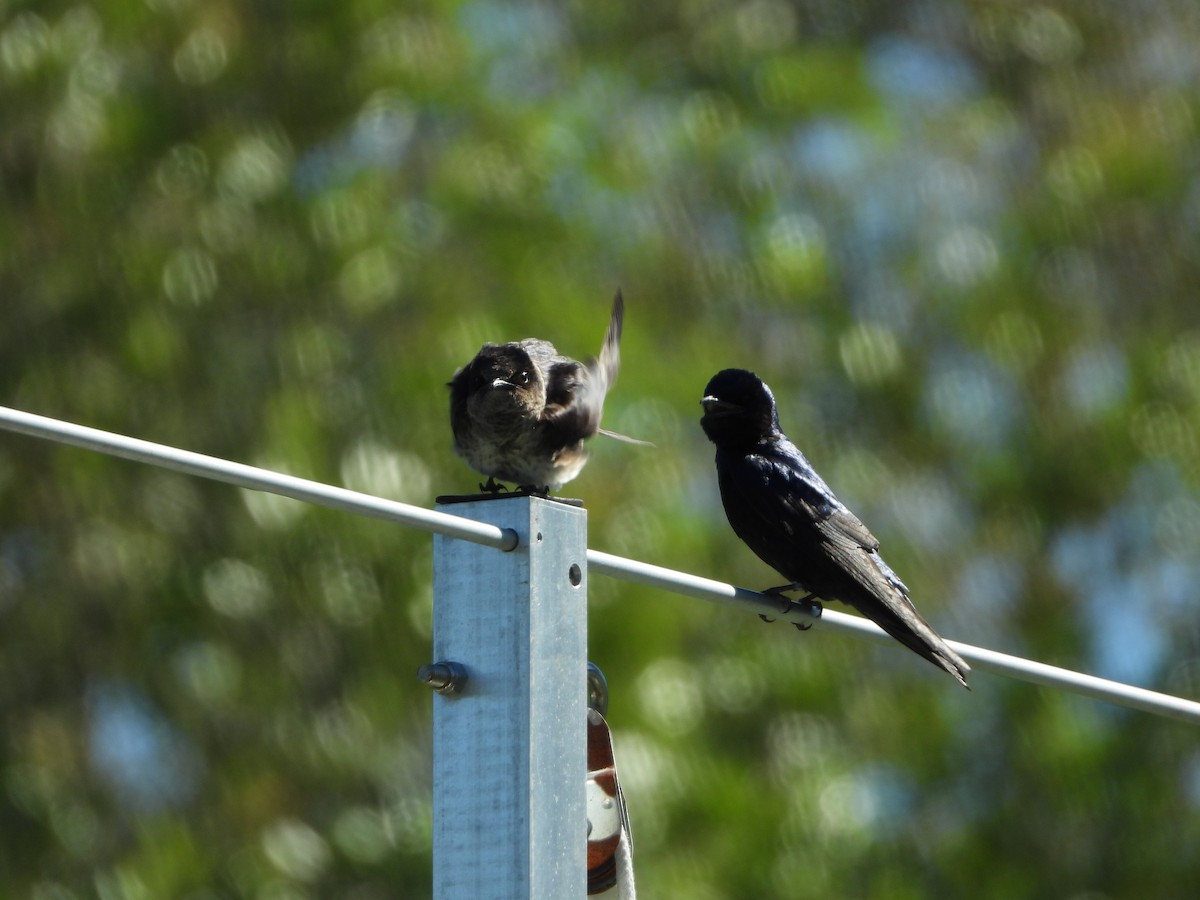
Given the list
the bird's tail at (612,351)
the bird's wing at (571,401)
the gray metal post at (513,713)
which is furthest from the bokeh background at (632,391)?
the gray metal post at (513,713)

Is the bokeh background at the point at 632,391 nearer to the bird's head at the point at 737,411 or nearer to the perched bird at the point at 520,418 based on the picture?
the bird's head at the point at 737,411

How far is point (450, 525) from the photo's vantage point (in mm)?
3129

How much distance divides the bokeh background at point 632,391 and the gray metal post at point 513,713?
8.64 m

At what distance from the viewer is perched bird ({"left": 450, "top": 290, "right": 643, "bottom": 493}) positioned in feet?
16.2

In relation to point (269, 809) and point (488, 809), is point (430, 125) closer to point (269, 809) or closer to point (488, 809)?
point (269, 809)

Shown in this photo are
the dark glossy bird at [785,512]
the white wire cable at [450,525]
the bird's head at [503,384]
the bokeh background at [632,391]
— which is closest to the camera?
the white wire cable at [450,525]

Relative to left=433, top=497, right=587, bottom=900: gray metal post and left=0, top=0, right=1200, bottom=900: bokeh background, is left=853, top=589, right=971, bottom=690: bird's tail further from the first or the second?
left=0, top=0, right=1200, bottom=900: bokeh background

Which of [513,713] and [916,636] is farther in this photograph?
[916,636]

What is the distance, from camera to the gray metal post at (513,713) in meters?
3.08

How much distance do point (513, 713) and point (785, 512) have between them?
2.64m

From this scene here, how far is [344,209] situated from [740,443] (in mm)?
7469

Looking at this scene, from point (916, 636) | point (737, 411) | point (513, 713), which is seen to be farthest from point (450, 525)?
point (737, 411)

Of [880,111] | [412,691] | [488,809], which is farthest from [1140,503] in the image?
[488,809]

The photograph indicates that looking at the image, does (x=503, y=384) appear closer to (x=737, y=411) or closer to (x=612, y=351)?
(x=737, y=411)
